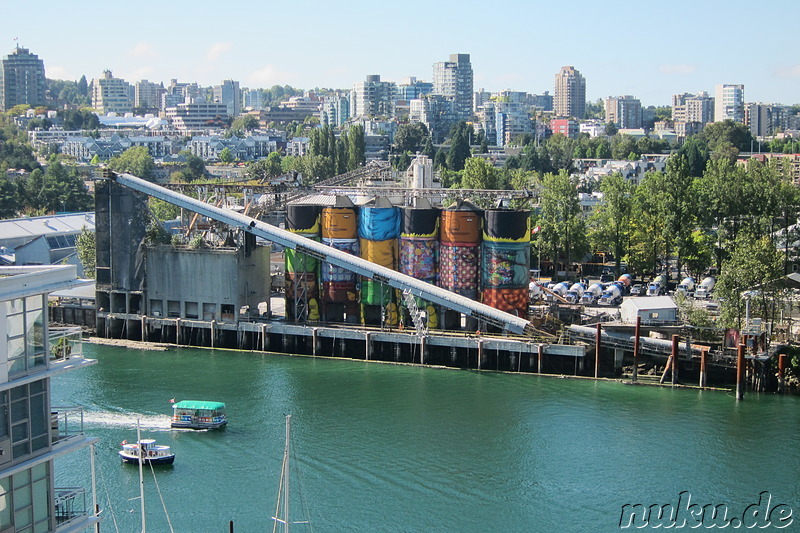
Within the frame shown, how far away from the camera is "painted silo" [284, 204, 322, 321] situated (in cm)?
4988

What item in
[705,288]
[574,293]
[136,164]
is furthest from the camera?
[136,164]

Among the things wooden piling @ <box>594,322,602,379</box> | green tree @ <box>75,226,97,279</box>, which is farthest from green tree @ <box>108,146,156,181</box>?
wooden piling @ <box>594,322,602,379</box>

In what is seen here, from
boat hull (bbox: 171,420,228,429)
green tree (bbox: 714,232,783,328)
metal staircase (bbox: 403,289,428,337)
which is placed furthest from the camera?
metal staircase (bbox: 403,289,428,337)

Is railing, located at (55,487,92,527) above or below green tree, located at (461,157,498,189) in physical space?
below

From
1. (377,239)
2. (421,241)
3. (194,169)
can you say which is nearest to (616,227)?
(421,241)

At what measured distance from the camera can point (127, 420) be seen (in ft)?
120

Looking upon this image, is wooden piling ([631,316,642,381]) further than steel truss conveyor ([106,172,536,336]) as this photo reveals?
No

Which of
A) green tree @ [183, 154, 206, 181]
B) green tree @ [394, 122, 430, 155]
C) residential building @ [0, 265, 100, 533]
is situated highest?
green tree @ [394, 122, 430, 155]

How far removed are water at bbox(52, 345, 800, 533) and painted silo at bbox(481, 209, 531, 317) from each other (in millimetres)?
4786

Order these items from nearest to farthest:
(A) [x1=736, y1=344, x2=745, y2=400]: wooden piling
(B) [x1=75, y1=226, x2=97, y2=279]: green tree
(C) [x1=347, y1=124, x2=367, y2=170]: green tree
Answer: (A) [x1=736, y1=344, x2=745, y2=400]: wooden piling
(B) [x1=75, y1=226, x2=97, y2=279]: green tree
(C) [x1=347, y1=124, x2=367, y2=170]: green tree

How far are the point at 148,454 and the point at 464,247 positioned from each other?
806 inches

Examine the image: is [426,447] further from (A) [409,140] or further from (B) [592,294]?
(A) [409,140]

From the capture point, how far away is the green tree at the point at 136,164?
124625 millimetres

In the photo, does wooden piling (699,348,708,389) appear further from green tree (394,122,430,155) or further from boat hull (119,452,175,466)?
green tree (394,122,430,155)
